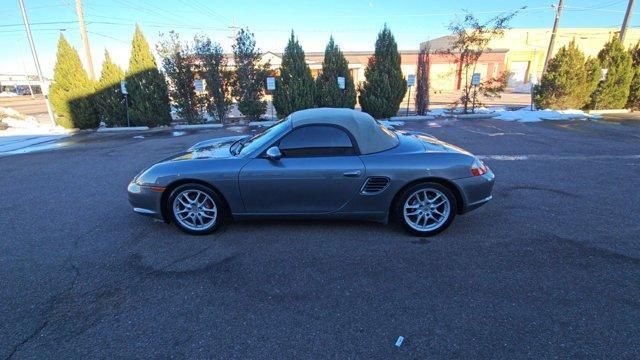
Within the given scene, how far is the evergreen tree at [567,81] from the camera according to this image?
14445 millimetres

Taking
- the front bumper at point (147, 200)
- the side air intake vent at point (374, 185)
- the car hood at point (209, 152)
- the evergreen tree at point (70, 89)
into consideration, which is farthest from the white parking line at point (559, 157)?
the evergreen tree at point (70, 89)

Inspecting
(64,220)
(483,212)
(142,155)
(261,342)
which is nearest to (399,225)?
(483,212)

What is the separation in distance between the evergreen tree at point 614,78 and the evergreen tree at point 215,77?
16.2m

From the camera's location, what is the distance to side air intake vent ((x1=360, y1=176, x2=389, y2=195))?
3.59 m

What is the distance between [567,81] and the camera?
14641 mm

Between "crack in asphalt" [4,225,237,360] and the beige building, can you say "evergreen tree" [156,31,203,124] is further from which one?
the beige building

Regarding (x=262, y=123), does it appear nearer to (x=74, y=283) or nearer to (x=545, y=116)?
(x=545, y=116)

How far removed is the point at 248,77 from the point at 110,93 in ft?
18.4

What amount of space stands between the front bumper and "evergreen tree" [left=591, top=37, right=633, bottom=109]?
61.3ft

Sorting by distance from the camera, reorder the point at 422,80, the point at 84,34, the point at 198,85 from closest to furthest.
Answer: the point at 198,85
the point at 422,80
the point at 84,34

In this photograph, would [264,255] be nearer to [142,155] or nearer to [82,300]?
[82,300]

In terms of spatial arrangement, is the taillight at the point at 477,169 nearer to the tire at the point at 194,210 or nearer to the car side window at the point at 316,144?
the car side window at the point at 316,144

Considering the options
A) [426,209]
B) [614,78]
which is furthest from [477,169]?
[614,78]

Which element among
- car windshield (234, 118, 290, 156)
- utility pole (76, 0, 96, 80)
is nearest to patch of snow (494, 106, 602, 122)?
car windshield (234, 118, 290, 156)
